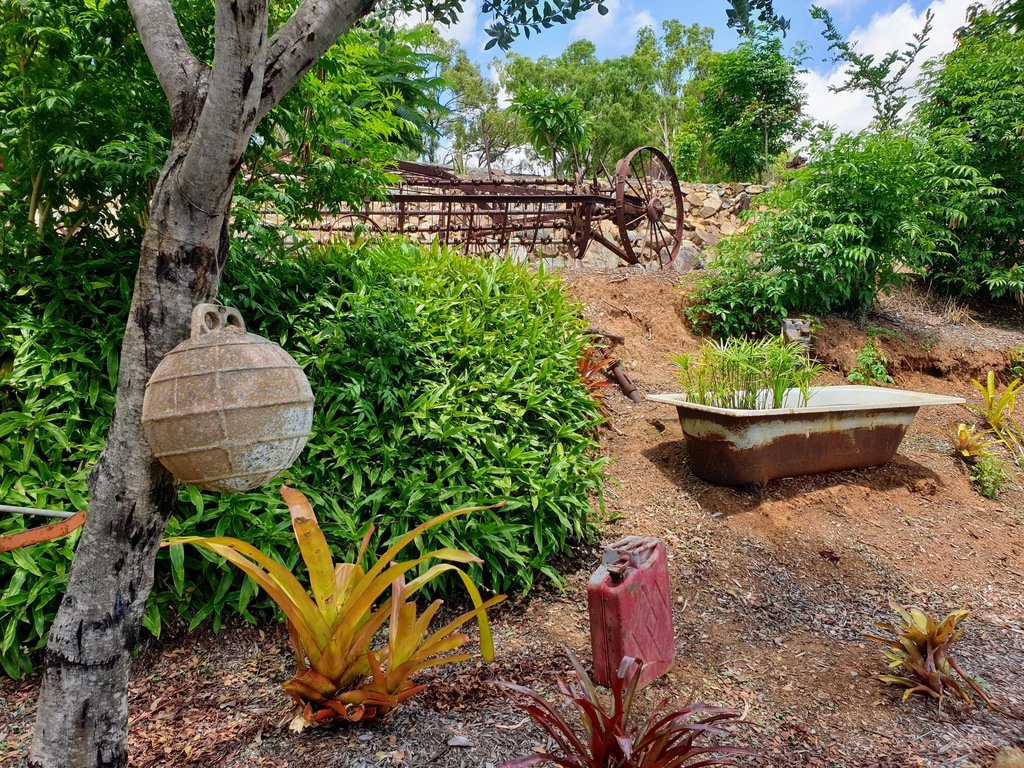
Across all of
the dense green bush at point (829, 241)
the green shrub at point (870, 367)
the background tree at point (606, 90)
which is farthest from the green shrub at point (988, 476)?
the background tree at point (606, 90)

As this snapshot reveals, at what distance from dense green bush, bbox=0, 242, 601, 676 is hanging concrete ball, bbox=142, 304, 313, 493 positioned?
3.41ft

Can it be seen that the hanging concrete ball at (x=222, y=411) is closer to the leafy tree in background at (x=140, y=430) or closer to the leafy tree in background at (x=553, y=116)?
the leafy tree in background at (x=140, y=430)

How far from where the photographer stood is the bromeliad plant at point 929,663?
2.11m

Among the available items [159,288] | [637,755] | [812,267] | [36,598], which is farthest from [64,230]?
[812,267]

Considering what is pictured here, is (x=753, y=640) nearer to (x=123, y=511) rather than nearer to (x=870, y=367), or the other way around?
(x=123, y=511)

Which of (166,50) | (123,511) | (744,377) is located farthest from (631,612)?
(744,377)

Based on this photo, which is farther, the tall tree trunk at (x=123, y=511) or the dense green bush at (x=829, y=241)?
the dense green bush at (x=829, y=241)

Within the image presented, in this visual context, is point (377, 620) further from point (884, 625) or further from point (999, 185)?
point (999, 185)

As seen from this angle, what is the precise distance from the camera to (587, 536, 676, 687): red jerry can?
2051 millimetres

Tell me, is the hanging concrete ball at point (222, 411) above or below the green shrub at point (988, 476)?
above

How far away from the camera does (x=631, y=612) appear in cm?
207

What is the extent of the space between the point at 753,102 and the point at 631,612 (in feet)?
38.6

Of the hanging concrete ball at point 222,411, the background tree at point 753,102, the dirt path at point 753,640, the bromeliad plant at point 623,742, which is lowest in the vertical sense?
the dirt path at point 753,640

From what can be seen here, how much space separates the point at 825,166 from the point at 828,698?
222 inches
